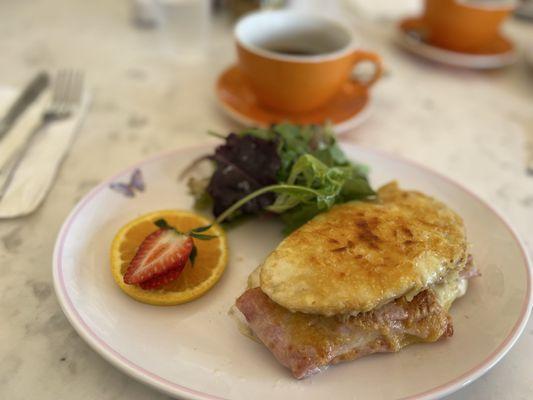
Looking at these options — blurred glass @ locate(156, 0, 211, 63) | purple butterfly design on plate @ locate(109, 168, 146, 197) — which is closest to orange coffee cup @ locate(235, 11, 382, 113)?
blurred glass @ locate(156, 0, 211, 63)

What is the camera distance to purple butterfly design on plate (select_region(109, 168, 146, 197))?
4.98 feet

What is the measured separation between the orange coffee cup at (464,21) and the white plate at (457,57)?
0.06 meters

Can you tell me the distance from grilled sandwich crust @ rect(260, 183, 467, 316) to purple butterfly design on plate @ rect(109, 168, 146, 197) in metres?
0.58

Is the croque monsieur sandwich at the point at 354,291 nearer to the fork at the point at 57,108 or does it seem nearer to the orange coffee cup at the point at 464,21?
the fork at the point at 57,108

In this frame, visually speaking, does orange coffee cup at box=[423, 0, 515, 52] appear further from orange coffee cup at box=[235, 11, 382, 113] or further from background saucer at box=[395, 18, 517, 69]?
orange coffee cup at box=[235, 11, 382, 113]

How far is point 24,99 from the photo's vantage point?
6.34 feet

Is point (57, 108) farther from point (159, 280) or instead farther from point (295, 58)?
point (159, 280)

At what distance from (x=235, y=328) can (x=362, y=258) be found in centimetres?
34

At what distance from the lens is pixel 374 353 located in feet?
3.64

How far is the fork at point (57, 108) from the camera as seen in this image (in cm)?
161

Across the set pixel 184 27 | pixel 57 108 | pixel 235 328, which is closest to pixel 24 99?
pixel 57 108

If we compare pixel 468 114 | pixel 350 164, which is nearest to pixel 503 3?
pixel 468 114

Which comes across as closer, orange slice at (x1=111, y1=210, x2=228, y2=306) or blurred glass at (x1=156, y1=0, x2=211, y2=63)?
orange slice at (x1=111, y1=210, x2=228, y2=306)

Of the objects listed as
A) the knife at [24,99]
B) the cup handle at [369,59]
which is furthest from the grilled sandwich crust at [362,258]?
the knife at [24,99]
